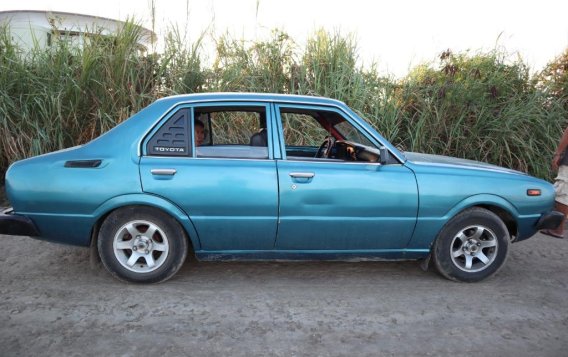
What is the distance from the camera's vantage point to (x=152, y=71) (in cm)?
722

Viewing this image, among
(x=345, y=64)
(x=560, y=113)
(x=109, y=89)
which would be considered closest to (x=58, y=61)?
(x=109, y=89)

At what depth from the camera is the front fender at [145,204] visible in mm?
3391

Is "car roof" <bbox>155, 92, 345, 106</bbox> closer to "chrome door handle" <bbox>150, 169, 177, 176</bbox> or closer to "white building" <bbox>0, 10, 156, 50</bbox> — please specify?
"chrome door handle" <bbox>150, 169, 177, 176</bbox>

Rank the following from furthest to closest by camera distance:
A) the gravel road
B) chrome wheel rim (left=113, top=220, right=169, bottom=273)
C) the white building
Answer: the white building < chrome wheel rim (left=113, top=220, right=169, bottom=273) < the gravel road

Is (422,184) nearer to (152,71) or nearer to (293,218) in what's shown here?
(293,218)

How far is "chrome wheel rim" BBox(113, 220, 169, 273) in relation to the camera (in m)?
3.49

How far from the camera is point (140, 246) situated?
139 inches

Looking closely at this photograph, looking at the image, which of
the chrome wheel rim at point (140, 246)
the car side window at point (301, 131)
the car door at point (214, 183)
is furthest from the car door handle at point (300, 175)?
the car side window at point (301, 131)

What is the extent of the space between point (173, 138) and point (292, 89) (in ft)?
13.9

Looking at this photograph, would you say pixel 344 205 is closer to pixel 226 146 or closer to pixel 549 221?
pixel 226 146

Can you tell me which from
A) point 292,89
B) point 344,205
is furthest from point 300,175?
point 292,89

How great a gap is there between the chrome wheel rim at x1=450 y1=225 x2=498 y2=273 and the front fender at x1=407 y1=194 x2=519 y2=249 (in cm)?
21

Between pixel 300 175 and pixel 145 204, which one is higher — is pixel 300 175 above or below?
above

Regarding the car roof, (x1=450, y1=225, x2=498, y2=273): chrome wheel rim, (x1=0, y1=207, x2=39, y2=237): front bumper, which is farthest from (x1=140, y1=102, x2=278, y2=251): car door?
(x1=450, y1=225, x2=498, y2=273): chrome wheel rim
